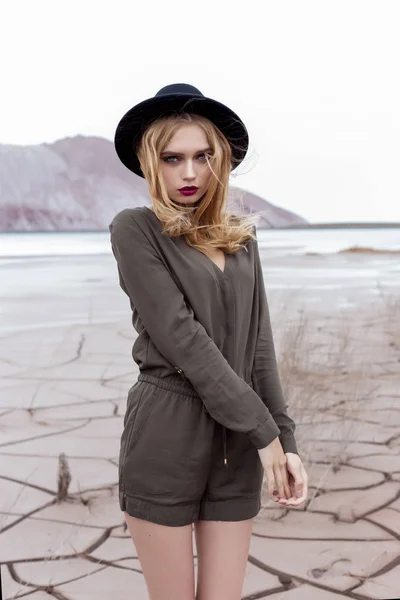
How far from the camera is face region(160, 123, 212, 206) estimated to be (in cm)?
129

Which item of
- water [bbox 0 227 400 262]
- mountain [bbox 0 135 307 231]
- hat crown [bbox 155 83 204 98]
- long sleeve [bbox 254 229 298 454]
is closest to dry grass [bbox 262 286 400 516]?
water [bbox 0 227 400 262]

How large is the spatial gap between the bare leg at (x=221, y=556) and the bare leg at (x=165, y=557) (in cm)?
3

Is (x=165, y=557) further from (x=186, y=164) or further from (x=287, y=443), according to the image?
(x=186, y=164)

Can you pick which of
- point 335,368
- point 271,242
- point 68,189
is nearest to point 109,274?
point 68,189

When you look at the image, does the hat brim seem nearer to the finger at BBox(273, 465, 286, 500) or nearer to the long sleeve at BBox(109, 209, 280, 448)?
the long sleeve at BBox(109, 209, 280, 448)

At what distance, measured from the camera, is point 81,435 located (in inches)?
113

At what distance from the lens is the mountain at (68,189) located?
2.91m

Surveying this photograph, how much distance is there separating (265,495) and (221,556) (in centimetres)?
136

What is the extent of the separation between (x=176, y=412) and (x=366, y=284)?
7.84 feet

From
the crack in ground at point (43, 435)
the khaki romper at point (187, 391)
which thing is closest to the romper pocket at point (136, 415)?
the khaki romper at point (187, 391)

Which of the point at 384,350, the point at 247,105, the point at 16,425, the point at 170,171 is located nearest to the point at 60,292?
the point at 16,425

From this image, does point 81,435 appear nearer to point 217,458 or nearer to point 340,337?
point 340,337

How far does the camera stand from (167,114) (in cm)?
130

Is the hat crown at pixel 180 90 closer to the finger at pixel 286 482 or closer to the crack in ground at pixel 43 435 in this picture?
the finger at pixel 286 482
